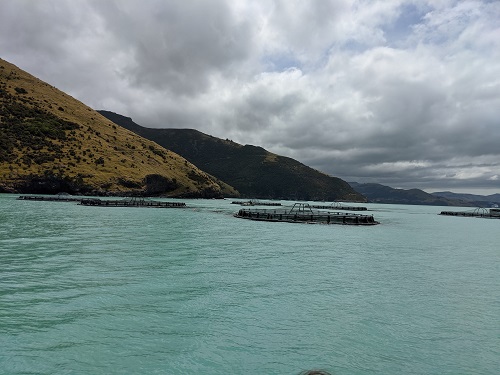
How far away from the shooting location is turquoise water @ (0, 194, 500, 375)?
40.1ft

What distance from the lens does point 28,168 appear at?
14962 centimetres

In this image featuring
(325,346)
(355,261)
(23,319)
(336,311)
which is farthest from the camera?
(355,261)

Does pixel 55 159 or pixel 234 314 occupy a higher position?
pixel 55 159

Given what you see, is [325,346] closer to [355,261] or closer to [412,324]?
[412,324]

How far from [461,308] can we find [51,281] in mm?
23636

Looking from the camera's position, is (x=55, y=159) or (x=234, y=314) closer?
(x=234, y=314)

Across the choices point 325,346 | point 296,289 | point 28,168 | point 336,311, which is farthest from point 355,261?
point 28,168

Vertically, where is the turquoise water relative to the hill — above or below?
below

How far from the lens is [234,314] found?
55.6 feet

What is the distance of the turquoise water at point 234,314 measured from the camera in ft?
40.1

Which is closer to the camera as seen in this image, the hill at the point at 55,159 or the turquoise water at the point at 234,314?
the turquoise water at the point at 234,314

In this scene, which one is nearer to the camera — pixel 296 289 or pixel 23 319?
pixel 23 319

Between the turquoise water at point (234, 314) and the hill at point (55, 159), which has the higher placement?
the hill at point (55, 159)

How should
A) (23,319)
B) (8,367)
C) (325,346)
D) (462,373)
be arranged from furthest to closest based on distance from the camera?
1. (23,319)
2. (325,346)
3. (462,373)
4. (8,367)
